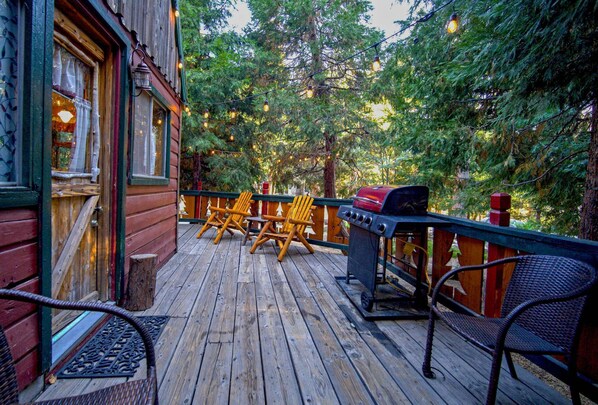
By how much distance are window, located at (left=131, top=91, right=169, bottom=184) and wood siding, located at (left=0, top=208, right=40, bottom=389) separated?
1402 mm

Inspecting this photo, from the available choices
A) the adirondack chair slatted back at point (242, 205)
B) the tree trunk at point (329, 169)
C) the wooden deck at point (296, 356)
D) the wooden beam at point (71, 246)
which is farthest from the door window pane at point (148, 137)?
the tree trunk at point (329, 169)

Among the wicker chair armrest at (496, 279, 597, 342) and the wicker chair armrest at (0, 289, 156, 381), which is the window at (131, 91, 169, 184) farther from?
the wicker chair armrest at (496, 279, 597, 342)

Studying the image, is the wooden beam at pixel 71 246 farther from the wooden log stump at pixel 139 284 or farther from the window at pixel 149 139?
the window at pixel 149 139

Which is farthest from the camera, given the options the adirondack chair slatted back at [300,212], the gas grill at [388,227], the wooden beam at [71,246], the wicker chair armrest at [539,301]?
the adirondack chair slatted back at [300,212]

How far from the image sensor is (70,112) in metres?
2.13

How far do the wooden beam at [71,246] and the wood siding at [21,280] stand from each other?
425 mm

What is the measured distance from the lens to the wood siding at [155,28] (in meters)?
2.59

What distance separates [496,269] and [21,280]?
2566mm

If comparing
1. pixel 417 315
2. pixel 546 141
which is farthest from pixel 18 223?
pixel 546 141

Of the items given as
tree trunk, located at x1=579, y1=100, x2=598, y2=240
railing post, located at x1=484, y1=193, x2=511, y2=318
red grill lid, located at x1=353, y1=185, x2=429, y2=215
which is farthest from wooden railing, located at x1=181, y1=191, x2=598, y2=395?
tree trunk, located at x1=579, y1=100, x2=598, y2=240

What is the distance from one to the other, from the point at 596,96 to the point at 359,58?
7348mm

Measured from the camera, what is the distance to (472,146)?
501 centimetres

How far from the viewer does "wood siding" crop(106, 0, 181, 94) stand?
2587mm

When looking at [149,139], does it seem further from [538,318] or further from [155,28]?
[538,318]
